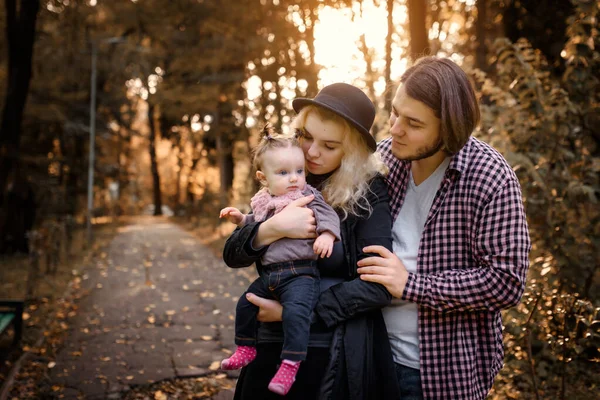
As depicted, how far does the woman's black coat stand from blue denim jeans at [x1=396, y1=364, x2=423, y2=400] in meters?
0.10

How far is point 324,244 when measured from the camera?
2264 mm

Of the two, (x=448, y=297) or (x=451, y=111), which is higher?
(x=451, y=111)

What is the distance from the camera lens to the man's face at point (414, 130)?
222 centimetres

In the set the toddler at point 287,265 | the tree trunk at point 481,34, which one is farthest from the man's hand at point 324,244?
the tree trunk at point 481,34

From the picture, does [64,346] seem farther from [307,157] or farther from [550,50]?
[550,50]

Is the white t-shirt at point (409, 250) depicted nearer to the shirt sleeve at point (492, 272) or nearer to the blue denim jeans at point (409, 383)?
the blue denim jeans at point (409, 383)

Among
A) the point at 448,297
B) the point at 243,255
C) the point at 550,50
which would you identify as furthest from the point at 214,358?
the point at 550,50

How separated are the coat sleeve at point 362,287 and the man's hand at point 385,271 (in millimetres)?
37

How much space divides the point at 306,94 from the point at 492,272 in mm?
10579

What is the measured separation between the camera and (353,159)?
7.91 feet

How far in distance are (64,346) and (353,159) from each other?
5.81m

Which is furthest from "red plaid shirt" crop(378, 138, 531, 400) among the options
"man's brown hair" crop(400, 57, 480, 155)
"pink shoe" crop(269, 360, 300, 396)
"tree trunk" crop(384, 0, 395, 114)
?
"tree trunk" crop(384, 0, 395, 114)

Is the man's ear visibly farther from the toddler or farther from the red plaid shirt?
the red plaid shirt

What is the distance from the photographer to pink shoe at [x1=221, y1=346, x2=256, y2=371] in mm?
2389
